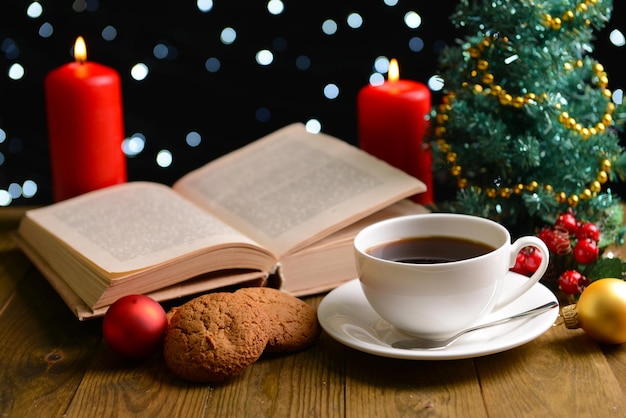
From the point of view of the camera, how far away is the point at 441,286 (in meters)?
0.87

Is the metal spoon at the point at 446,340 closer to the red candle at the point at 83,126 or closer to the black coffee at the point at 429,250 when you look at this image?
the black coffee at the point at 429,250

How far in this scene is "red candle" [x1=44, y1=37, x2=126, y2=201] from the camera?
136 cm

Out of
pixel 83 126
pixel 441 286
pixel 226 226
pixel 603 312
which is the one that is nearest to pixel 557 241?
pixel 603 312

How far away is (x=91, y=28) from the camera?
1.66 meters

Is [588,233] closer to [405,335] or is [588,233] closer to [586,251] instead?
[586,251]

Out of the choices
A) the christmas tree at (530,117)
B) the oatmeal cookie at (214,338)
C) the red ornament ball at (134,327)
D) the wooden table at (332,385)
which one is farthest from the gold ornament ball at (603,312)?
the red ornament ball at (134,327)

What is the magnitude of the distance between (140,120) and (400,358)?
1024mm

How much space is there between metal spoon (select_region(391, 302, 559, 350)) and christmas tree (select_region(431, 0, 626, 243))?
10.1 inches

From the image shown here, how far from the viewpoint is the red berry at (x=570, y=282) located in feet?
3.49

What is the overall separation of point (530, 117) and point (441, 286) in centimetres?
44

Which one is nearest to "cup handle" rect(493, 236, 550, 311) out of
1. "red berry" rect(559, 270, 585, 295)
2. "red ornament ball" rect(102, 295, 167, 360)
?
"red berry" rect(559, 270, 585, 295)

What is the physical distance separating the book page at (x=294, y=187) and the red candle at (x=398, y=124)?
0.08 m

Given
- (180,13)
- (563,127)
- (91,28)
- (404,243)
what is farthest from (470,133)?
(91,28)

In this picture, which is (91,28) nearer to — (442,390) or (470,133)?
(470,133)
